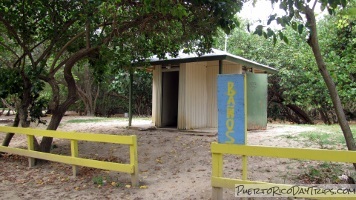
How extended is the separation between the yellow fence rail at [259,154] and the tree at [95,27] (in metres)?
2.77

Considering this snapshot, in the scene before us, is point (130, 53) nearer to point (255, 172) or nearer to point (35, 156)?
point (35, 156)

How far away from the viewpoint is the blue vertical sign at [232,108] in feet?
13.4

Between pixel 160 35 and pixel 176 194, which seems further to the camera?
pixel 160 35

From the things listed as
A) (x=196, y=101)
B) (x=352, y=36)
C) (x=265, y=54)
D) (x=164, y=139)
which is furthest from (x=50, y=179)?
(x=265, y=54)

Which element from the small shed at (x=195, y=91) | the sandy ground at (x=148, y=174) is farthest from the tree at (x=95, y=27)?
the small shed at (x=195, y=91)

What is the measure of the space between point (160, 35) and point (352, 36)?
8833mm

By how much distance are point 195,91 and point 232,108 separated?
276 inches

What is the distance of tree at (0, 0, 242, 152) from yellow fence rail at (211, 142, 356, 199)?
2770 millimetres

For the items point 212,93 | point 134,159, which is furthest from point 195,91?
point 134,159

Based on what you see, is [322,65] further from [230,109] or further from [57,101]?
[57,101]

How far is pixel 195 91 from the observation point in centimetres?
1114

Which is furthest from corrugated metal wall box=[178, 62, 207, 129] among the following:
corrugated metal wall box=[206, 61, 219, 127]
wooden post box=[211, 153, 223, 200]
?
wooden post box=[211, 153, 223, 200]

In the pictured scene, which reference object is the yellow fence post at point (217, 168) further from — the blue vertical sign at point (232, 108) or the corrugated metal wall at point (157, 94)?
the corrugated metal wall at point (157, 94)

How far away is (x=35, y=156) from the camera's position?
22.9 feet
